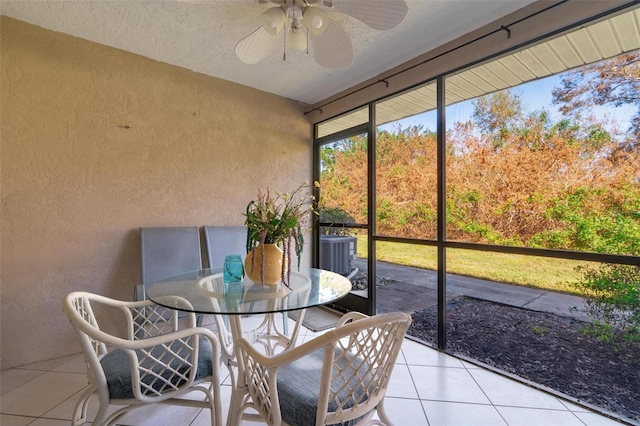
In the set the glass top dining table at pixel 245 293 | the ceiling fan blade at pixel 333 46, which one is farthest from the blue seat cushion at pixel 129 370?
the ceiling fan blade at pixel 333 46

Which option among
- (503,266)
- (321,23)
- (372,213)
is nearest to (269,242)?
(321,23)

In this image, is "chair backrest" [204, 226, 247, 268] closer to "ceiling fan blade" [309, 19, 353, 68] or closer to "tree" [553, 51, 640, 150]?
"ceiling fan blade" [309, 19, 353, 68]

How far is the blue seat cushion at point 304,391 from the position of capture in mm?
1053

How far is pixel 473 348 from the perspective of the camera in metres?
2.41

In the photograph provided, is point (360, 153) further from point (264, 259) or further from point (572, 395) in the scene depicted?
point (572, 395)

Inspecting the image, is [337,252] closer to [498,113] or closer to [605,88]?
[498,113]

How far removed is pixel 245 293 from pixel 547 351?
218cm

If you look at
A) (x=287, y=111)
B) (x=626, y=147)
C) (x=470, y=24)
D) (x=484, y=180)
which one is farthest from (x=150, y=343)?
(x=287, y=111)

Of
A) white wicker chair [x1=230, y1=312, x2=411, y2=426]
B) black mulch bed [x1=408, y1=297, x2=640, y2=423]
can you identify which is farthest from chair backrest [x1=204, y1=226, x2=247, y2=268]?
black mulch bed [x1=408, y1=297, x2=640, y2=423]

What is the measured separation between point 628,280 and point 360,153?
2.41 metres

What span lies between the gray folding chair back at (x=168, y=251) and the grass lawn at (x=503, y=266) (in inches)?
81.6

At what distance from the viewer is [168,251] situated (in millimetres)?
2725

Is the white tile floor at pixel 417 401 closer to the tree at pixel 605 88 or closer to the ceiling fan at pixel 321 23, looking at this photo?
the tree at pixel 605 88

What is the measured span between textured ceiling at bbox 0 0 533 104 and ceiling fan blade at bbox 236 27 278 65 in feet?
0.77
